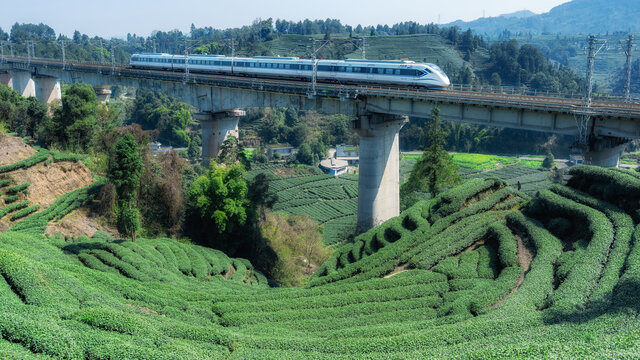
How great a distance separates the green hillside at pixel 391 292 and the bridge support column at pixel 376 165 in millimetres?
6034

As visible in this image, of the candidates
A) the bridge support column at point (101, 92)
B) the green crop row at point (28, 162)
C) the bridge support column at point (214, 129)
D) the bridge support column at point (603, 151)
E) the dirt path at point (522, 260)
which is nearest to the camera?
the dirt path at point (522, 260)

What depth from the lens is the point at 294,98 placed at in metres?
41.2

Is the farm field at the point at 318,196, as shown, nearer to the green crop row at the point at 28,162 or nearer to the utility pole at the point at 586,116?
the green crop row at the point at 28,162

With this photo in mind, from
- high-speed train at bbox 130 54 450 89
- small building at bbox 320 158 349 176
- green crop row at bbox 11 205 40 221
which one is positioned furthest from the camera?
small building at bbox 320 158 349 176

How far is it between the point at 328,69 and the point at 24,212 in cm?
2466

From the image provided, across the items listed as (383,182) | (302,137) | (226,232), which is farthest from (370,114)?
(302,137)

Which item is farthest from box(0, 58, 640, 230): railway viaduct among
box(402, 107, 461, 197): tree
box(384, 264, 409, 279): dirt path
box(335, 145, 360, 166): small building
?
box(335, 145, 360, 166): small building

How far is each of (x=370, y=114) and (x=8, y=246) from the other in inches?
955

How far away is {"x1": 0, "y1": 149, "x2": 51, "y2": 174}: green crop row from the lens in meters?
33.8

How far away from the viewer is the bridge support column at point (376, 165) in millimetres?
37094

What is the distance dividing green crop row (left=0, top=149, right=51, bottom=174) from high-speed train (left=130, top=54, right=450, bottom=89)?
2015 cm

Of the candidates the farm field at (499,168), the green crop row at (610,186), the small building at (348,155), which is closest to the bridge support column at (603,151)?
the green crop row at (610,186)

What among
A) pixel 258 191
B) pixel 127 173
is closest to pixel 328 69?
pixel 258 191

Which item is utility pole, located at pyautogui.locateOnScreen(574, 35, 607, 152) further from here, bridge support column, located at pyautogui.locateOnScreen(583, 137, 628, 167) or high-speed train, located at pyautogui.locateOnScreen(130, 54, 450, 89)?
high-speed train, located at pyautogui.locateOnScreen(130, 54, 450, 89)
